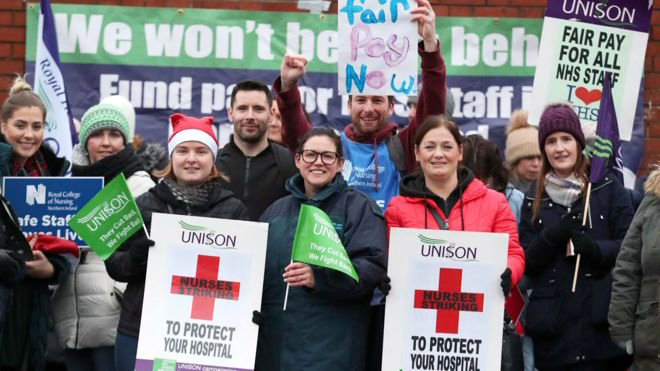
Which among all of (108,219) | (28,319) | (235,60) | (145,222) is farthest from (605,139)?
(235,60)

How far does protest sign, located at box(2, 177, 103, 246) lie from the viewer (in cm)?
555

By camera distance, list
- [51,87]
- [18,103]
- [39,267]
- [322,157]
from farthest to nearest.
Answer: [51,87]
[18,103]
[39,267]
[322,157]

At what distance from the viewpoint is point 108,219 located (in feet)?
16.1

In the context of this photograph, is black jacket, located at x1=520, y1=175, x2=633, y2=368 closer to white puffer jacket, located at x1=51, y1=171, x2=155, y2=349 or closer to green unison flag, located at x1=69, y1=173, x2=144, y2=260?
green unison flag, located at x1=69, y1=173, x2=144, y2=260

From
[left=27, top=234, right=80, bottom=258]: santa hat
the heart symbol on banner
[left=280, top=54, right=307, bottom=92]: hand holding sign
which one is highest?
the heart symbol on banner

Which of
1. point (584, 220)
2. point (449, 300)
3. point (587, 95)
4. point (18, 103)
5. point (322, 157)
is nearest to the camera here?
point (449, 300)

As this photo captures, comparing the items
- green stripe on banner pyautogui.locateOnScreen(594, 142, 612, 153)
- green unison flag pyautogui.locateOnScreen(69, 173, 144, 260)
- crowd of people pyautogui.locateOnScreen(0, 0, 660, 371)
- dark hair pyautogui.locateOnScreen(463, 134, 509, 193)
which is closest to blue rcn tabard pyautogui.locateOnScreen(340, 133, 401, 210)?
crowd of people pyautogui.locateOnScreen(0, 0, 660, 371)

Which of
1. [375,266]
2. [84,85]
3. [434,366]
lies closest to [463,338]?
[434,366]

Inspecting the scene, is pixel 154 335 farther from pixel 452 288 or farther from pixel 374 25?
pixel 374 25

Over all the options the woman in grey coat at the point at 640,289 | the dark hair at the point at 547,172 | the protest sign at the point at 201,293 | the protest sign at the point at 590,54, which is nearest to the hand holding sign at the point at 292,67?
the protest sign at the point at 201,293

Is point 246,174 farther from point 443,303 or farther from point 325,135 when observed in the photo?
point 443,303

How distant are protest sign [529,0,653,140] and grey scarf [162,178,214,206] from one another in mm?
2020

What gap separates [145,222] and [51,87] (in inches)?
89.1

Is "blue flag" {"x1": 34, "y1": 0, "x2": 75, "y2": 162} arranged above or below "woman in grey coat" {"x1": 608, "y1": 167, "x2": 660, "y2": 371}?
above
